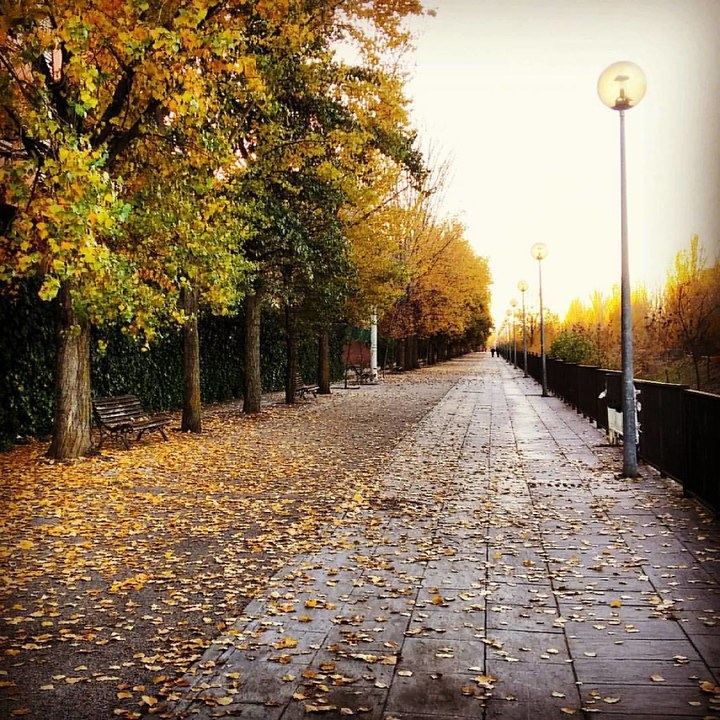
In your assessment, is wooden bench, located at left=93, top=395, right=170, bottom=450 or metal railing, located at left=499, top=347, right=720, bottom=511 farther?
wooden bench, located at left=93, top=395, right=170, bottom=450

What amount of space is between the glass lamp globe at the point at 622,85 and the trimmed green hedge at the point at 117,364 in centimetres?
876

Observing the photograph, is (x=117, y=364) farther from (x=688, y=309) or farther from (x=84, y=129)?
(x=688, y=309)

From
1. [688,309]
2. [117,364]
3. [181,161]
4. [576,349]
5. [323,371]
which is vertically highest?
[181,161]

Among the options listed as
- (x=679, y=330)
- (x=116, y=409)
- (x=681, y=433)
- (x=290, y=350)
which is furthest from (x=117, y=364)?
(x=679, y=330)

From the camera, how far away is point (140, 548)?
23.5ft

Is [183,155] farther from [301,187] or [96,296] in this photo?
[301,187]

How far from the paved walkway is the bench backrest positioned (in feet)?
20.6

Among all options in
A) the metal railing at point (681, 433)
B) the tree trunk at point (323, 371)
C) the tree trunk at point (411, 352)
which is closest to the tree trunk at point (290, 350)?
the tree trunk at point (323, 371)

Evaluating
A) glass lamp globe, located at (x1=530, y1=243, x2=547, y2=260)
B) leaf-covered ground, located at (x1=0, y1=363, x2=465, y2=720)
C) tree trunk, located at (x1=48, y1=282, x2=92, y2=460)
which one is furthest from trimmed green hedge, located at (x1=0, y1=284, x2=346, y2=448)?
glass lamp globe, located at (x1=530, y1=243, x2=547, y2=260)

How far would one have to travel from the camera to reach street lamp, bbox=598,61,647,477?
10.1 meters

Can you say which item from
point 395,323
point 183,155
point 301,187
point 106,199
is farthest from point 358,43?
point 395,323

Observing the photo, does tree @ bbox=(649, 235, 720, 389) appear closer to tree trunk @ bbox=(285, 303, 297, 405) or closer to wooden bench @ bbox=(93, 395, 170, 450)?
tree trunk @ bbox=(285, 303, 297, 405)

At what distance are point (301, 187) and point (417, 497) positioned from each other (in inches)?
391

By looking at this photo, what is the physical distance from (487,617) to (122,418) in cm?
1029
